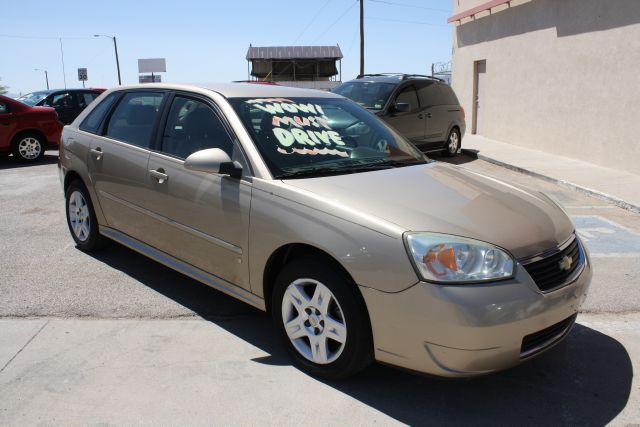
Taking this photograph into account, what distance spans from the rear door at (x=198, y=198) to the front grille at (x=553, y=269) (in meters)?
1.63

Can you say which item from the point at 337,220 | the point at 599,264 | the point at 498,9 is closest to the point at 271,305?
the point at 337,220

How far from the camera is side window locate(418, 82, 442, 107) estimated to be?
11798 mm

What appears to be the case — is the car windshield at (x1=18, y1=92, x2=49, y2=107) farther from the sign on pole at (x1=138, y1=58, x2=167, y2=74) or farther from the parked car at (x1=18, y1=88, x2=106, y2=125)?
the sign on pole at (x1=138, y1=58, x2=167, y2=74)

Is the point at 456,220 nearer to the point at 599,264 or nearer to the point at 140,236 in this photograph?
the point at 140,236

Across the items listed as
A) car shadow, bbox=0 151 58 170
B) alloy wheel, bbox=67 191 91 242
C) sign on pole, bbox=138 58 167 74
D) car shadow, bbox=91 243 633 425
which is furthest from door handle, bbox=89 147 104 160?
sign on pole, bbox=138 58 167 74

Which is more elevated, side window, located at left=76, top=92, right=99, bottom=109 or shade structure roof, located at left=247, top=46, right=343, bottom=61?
shade structure roof, located at left=247, top=46, right=343, bottom=61

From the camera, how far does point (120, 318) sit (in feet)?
13.6

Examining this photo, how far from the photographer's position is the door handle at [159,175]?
4094 mm

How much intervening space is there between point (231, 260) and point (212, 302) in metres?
0.94

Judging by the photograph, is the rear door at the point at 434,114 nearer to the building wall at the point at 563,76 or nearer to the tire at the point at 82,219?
the building wall at the point at 563,76

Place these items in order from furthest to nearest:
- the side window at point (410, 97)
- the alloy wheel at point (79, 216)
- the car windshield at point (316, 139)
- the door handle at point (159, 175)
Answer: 1. the side window at point (410, 97)
2. the alloy wheel at point (79, 216)
3. the door handle at point (159, 175)
4. the car windshield at point (316, 139)

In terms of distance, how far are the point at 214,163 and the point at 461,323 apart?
1.73 meters

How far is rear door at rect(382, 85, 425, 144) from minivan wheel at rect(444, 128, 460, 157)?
1.41 meters

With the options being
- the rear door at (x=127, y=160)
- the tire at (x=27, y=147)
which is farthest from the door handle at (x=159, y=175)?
the tire at (x=27, y=147)
